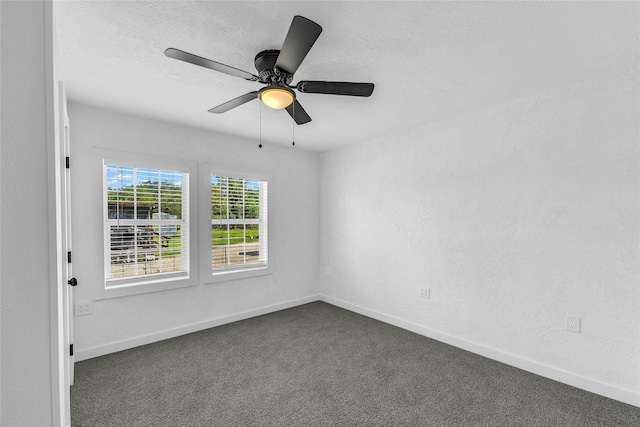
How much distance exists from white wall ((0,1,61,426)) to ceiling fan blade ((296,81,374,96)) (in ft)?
3.99

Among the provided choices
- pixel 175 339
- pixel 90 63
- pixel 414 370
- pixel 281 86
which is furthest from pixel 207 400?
pixel 90 63

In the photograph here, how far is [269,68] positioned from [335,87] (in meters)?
0.43

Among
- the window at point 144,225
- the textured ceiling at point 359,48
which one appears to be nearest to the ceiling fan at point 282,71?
the textured ceiling at point 359,48

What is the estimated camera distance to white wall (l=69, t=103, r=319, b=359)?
279 cm

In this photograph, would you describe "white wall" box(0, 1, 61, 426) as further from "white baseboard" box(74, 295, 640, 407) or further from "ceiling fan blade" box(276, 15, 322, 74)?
"white baseboard" box(74, 295, 640, 407)

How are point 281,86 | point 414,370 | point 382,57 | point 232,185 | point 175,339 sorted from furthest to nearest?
point 232,185 < point 175,339 < point 414,370 < point 382,57 < point 281,86

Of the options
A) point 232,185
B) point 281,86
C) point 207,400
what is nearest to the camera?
point 281,86

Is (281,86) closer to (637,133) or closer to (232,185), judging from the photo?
(232,185)

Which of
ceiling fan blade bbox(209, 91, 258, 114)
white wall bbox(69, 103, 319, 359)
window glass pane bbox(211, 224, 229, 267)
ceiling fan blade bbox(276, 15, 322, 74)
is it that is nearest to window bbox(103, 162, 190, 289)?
white wall bbox(69, 103, 319, 359)

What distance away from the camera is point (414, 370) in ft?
8.45

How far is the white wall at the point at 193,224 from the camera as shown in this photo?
279 centimetres

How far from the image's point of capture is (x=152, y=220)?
10.4ft

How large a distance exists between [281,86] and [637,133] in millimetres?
2474

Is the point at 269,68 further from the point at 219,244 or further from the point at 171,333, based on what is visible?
the point at 171,333
